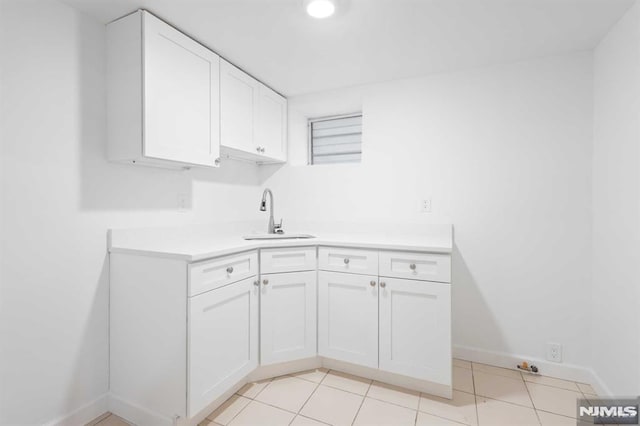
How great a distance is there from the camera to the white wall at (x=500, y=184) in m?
1.96

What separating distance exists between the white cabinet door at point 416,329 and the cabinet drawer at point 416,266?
0.12ft

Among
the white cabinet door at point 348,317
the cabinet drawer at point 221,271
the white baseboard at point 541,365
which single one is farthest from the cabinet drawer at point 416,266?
the white baseboard at point 541,365

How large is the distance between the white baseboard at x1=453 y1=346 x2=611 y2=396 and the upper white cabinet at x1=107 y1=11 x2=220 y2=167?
2347 mm

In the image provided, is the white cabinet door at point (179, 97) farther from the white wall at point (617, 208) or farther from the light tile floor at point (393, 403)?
the white wall at point (617, 208)

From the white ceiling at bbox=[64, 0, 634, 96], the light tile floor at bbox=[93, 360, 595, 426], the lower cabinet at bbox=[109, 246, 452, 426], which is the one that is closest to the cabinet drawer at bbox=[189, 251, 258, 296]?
the lower cabinet at bbox=[109, 246, 452, 426]

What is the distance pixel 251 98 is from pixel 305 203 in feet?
3.25

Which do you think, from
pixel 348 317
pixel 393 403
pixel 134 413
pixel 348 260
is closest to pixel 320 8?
pixel 348 260

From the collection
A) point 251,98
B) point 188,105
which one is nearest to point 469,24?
point 251,98

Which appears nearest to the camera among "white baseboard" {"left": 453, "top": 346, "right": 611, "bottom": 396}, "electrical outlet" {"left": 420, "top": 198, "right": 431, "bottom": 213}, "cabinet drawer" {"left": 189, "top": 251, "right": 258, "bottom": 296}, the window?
"cabinet drawer" {"left": 189, "top": 251, "right": 258, "bottom": 296}

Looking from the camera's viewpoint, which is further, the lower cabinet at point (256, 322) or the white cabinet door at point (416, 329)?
the white cabinet door at point (416, 329)

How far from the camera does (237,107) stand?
7.00 feet

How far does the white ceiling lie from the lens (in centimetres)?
150

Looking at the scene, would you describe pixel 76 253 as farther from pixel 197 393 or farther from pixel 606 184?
pixel 606 184

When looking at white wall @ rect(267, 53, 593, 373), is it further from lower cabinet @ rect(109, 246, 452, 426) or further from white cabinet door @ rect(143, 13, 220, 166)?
white cabinet door @ rect(143, 13, 220, 166)
